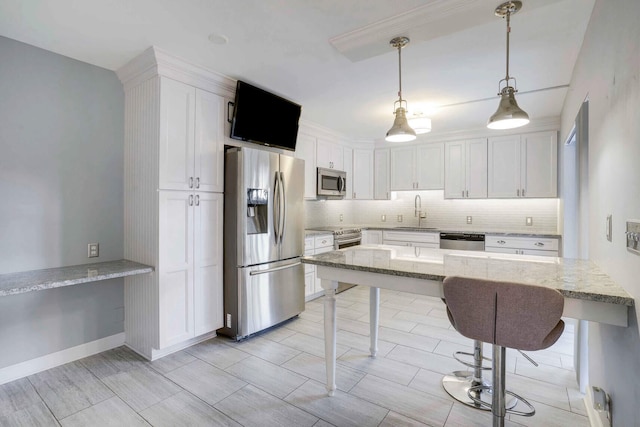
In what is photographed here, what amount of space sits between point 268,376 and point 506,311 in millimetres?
1749

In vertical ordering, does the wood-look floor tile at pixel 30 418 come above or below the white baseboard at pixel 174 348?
below

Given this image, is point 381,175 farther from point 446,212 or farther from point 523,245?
point 523,245

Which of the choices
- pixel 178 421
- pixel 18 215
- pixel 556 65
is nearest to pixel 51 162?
pixel 18 215

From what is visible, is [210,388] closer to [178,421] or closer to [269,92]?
[178,421]

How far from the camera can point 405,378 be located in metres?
2.25

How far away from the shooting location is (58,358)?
242 centimetres

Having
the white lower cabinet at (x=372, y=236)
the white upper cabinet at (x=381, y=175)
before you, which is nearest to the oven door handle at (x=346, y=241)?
the white lower cabinet at (x=372, y=236)

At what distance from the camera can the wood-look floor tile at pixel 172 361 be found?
2.40m

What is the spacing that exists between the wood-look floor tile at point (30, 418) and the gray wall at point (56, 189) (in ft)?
1.80

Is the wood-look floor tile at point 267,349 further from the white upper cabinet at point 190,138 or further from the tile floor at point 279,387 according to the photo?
the white upper cabinet at point 190,138

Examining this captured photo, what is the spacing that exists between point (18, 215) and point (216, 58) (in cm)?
193

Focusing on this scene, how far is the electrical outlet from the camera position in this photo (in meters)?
2.61

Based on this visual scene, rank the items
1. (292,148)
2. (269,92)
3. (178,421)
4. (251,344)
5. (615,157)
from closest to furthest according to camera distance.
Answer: (615,157)
(178,421)
(251,344)
(269,92)
(292,148)

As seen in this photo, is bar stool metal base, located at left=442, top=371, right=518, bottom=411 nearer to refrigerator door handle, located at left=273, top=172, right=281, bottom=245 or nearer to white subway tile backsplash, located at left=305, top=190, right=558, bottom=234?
refrigerator door handle, located at left=273, top=172, right=281, bottom=245
